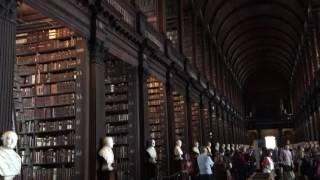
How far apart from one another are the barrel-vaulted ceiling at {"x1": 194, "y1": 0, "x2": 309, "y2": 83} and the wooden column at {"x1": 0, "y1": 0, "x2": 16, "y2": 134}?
41.0 feet

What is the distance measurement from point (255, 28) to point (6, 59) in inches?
1001

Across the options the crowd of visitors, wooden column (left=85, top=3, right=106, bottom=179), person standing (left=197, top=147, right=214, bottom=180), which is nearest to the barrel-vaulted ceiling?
the crowd of visitors

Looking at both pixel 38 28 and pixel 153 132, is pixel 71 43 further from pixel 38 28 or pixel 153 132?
pixel 153 132

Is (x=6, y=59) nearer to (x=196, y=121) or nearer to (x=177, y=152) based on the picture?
(x=177, y=152)

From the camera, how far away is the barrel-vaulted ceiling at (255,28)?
22.0 metres

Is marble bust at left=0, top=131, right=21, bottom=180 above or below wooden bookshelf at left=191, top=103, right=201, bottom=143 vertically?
below

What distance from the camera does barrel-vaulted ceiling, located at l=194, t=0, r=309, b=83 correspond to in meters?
22.0

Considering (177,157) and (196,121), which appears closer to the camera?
(177,157)

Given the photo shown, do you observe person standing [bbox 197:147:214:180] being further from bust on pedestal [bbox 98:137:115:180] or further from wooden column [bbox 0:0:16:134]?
wooden column [bbox 0:0:16:134]

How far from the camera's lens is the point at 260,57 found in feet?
122

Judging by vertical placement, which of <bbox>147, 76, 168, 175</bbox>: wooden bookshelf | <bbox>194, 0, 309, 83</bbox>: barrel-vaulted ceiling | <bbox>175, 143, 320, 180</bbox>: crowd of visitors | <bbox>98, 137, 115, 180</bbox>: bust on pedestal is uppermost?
<bbox>194, 0, 309, 83</bbox>: barrel-vaulted ceiling

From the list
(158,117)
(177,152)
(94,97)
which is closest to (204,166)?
(177,152)

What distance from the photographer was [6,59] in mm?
4586

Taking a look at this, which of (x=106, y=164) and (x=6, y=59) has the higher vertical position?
(x=6, y=59)
